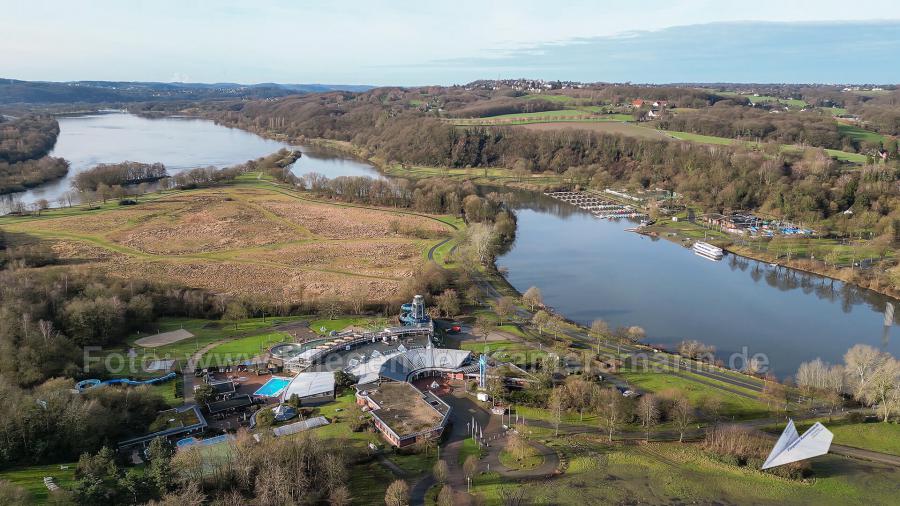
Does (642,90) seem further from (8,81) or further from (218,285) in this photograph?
(8,81)

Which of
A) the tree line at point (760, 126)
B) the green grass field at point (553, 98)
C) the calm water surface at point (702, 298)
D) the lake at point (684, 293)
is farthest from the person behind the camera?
the green grass field at point (553, 98)

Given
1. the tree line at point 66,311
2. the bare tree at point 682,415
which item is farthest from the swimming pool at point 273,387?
the bare tree at point 682,415

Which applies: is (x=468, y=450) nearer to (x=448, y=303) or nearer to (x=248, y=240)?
(x=448, y=303)

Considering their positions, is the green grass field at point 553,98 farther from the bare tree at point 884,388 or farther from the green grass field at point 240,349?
the bare tree at point 884,388

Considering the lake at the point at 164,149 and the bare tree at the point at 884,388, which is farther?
the lake at the point at 164,149

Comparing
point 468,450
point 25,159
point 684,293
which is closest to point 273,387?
point 468,450
